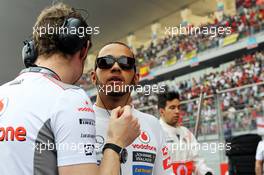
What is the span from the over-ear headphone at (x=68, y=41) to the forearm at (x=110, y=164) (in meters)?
0.34

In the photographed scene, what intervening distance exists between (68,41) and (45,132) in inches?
11.7

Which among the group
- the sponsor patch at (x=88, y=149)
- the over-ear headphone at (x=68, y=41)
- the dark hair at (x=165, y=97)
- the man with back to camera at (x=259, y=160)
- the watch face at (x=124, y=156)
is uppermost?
the dark hair at (x=165, y=97)

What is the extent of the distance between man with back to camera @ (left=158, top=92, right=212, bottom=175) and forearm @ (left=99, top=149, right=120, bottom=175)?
1922 mm

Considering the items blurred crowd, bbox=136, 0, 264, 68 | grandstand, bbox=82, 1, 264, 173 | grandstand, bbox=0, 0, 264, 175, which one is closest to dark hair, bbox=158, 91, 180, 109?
grandstand, bbox=82, 1, 264, 173

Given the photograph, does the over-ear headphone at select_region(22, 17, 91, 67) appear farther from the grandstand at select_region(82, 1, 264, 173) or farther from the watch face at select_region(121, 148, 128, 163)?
the grandstand at select_region(82, 1, 264, 173)

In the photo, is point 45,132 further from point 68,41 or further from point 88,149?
point 68,41

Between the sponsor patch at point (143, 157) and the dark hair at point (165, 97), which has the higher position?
the dark hair at point (165, 97)

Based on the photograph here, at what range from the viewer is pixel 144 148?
1.54 metres

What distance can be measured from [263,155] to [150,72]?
12.7 metres

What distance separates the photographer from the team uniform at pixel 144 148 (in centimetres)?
148

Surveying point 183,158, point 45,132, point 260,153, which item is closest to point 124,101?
point 45,132

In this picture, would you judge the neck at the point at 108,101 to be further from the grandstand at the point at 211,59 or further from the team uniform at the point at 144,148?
the grandstand at the point at 211,59

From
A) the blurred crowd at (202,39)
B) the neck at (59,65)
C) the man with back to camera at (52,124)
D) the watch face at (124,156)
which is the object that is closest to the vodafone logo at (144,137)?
the watch face at (124,156)

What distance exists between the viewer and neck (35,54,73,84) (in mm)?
1039
